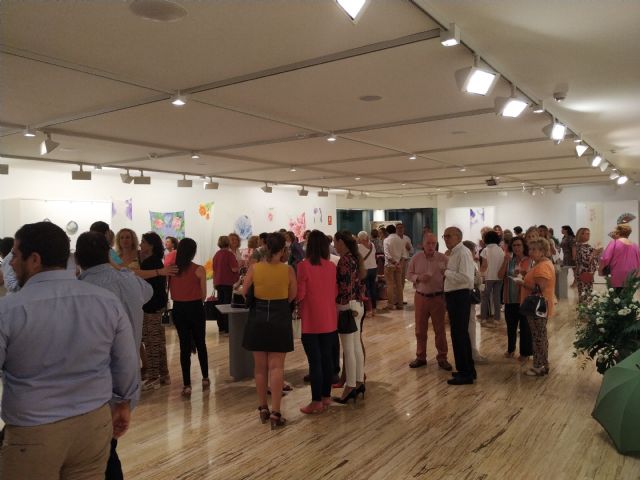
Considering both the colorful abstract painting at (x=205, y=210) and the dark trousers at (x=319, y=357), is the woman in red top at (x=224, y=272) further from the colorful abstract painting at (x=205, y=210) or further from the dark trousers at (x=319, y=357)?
the colorful abstract painting at (x=205, y=210)

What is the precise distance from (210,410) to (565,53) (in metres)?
3.91

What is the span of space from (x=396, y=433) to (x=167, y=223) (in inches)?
323

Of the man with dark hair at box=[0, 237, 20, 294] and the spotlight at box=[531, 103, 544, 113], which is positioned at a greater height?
the spotlight at box=[531, 103, 544, 113]

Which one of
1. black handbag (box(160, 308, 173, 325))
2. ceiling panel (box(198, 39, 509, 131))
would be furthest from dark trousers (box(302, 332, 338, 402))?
ceiling panel (box(198, 39, 509, 131))

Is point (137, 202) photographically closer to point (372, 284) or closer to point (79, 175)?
point (79, 175)

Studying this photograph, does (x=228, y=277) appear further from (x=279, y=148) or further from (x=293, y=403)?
(x=293, y=403)

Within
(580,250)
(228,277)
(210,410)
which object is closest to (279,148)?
(228,277)

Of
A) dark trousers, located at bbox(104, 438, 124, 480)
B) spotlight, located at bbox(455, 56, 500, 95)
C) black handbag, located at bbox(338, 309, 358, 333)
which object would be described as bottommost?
dark trousers, located at bbox(104, 438, 124, 480)

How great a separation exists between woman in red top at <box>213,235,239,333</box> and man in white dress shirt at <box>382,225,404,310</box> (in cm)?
333

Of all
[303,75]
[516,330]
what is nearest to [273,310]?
[303,75]

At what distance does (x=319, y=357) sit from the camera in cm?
405

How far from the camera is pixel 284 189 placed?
45.2ft

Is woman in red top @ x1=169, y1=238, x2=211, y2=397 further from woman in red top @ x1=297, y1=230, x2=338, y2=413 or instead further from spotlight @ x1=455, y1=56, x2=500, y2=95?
spotlight @ x1=455, y1=56, x2=500, y2=95

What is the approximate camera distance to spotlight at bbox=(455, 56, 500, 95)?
3090 millimetres
